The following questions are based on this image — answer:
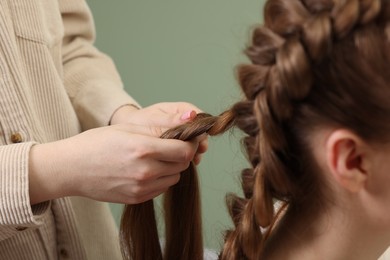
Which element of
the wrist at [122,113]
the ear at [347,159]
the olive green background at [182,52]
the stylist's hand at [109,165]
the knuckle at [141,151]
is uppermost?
the ear at [347,159]

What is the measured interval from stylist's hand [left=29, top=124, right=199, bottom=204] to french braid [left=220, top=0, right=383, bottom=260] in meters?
0.11

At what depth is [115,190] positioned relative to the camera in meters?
0.76

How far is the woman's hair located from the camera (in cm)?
65

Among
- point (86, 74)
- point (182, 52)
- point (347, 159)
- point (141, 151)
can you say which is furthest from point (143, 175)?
point (182, 52)

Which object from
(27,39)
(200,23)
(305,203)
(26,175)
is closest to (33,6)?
(27,39)

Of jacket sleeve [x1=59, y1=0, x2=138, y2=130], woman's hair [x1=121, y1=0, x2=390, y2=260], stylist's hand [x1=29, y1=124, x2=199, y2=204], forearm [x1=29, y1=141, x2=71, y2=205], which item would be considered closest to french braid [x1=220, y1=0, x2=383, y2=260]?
woman's hair [x1=121, y1=0, x2=390, y2=260]

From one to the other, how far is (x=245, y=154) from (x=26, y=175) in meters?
0.29

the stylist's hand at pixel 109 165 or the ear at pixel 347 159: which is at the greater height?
the ear at pixel 347 159

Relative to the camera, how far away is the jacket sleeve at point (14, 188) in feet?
2.43

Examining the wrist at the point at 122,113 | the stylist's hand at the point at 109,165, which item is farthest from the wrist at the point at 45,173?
the wrist at the point at 122,113

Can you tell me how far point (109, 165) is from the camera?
0.74 metres

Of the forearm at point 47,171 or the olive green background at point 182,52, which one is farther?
the olive green background at point 182,52

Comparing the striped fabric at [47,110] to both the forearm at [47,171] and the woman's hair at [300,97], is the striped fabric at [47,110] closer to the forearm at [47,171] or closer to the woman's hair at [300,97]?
the forearm at [47,171]

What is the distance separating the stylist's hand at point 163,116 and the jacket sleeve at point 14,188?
0.18 m
